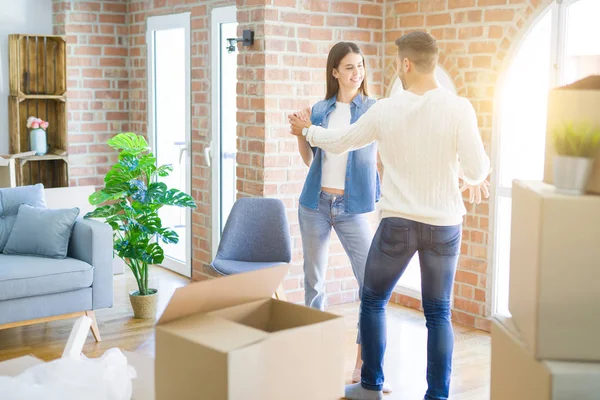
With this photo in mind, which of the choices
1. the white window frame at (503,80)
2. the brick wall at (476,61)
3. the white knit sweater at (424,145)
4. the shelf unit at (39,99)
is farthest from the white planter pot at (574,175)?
the shelf unit at (39,99)

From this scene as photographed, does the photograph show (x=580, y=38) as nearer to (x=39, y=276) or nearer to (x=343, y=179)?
(x=343, y=179)

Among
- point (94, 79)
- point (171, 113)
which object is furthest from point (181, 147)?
point (94, 79)

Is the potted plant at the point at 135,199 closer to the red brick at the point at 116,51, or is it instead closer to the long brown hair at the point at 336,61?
the long brown hair at the point at 336,61

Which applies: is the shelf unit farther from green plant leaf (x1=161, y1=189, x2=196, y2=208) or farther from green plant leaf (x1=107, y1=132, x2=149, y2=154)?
green plant leaf (x1=161, y1=189, x2=196, y2=208)

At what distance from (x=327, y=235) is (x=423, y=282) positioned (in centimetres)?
74

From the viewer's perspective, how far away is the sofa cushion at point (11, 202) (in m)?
4.72

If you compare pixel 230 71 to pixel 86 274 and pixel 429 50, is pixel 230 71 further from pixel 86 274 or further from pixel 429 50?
pixel 429 50

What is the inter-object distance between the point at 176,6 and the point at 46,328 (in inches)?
105

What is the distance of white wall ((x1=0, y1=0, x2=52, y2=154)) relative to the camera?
6234mm

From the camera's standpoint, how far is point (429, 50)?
3.02m

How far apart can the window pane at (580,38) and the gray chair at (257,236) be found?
1697 mm

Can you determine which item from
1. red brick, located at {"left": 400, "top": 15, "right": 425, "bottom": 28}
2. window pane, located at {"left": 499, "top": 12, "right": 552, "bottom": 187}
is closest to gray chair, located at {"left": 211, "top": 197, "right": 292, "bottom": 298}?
window pane, located at {"left": 499, "top": 12, "right": 552, "bottom": 187}

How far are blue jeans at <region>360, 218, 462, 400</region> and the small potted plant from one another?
12.5ft

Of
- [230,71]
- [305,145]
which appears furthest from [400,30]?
[305,145]
